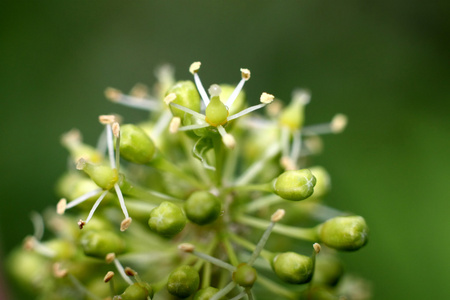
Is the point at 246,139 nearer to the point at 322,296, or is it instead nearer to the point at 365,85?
the point at 322,296

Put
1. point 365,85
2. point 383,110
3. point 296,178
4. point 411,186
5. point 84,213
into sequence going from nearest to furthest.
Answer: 1. point 296,178
2. point 84,213
3. point 411,186
4. point 383,110
5. point 365,85

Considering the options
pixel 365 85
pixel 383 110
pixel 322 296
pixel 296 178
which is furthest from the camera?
pixel 365 85

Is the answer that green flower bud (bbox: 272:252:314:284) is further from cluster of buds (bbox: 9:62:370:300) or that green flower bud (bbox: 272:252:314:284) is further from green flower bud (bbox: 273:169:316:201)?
green flower bud (bbox: 273:169:316:201)

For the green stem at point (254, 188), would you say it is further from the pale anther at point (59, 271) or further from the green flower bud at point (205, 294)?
the pale anther at point (59, 271)

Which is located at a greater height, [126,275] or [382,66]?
[382,66]

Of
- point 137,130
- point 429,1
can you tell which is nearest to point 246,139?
point 137,130

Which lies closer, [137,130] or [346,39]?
[137,130]

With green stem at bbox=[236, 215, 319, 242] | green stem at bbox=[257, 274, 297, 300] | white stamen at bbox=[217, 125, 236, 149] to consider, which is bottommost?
green stem at bbox=[257, 274, 297, 300]

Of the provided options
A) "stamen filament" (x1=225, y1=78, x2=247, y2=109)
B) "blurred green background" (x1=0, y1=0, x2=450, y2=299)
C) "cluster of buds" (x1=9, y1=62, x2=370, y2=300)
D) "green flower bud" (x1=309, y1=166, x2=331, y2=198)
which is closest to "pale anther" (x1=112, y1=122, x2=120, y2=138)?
"cluster of buds" (x1=9, y1=62, x2=370, y2=300)
